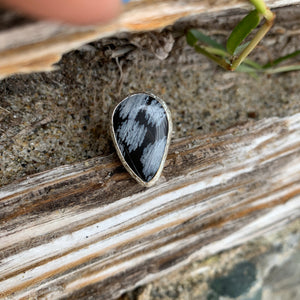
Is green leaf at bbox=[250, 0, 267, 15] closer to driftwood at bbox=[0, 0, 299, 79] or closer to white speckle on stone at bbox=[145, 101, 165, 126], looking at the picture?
driftwood at bbox=[0, 0, 299, 79]

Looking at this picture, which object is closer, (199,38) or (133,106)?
(133,106)

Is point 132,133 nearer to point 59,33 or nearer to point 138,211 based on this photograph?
point 138,211

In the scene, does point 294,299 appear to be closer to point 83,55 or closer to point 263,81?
point 263,81

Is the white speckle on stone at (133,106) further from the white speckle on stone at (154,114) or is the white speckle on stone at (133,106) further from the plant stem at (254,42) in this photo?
the plant stem at (254,42)

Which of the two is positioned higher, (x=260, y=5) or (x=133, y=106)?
(x=260, y=5)

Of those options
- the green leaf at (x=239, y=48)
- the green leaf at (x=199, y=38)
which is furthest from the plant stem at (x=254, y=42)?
the green leaf at (x=199, y=38)

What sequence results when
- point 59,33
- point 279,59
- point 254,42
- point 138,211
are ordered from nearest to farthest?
point 59,33
point 254,42
point 138,211
point 279,59

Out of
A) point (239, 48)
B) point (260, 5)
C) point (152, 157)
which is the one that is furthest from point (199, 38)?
point (152, 157)
